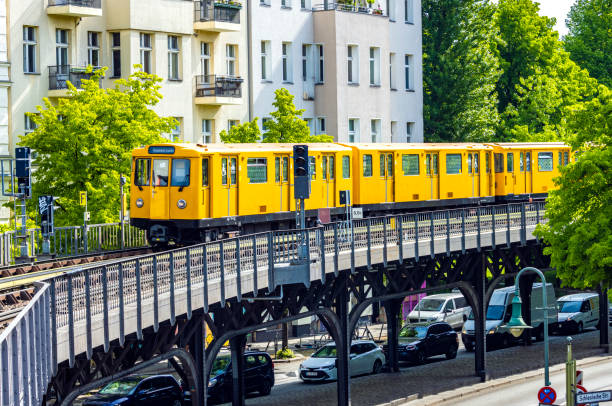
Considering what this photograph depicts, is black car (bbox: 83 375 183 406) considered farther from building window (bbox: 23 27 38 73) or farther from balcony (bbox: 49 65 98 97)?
building window (bbox: 23 27 38 73)

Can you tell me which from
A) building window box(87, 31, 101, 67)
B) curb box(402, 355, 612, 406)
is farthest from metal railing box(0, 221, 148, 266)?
building window box(87, 31, 101, 67)

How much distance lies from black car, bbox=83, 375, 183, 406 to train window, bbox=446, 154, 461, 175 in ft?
50.0

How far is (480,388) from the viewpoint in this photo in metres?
50.5

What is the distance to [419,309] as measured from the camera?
65.9m

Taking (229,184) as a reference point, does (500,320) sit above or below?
below

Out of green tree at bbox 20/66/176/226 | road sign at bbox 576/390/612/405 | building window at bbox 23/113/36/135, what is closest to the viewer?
road sign at bbox 576/390/612/405

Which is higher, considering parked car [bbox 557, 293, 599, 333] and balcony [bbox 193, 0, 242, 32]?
balcony [bbox 193, 0, 242, 32]

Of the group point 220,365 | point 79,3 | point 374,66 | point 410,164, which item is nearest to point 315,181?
point 410,164

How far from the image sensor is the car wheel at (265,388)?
49.2 metres

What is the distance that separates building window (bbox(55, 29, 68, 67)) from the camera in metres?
53.4

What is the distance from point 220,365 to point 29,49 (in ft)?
47.0

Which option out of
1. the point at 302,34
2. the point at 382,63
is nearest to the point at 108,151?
the point at 302,34

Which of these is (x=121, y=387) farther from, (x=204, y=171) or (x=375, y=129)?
(x=375, y=129)

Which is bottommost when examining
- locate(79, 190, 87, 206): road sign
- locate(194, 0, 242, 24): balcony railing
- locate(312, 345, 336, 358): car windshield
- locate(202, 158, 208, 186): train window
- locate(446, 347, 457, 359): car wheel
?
locate(446, 347, 457, 359): car wheel
